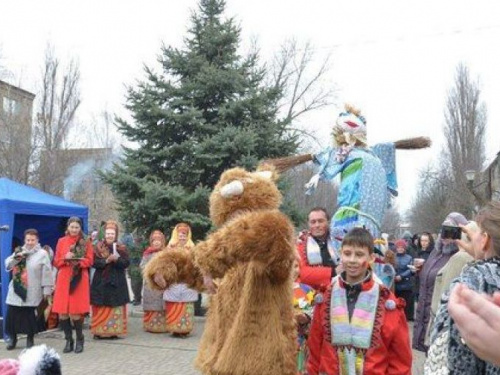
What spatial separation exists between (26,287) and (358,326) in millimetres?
6317

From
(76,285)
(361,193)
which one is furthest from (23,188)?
(361,193)

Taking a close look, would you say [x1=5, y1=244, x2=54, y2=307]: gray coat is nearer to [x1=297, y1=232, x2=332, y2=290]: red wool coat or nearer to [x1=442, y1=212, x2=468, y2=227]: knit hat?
[x1=297, y1=232, x2=332, y2=290]: red wool coat

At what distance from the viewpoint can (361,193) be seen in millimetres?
4504

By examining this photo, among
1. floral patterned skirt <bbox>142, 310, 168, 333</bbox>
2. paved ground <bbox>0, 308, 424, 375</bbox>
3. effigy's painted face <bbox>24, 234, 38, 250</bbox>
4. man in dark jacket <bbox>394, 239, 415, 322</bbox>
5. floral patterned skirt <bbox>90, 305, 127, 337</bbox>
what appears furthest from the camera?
man in dark jacket <bbox>394, 239, 415, 322</bbox>

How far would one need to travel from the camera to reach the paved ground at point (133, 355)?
7.29 meters

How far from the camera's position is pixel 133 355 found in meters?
8.17

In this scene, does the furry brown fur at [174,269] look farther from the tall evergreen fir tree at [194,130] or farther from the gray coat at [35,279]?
the tall evergreen fir tree at [194,130]

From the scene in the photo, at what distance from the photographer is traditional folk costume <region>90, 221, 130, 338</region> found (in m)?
9.06

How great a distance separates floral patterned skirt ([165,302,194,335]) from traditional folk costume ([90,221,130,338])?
2.49 feet

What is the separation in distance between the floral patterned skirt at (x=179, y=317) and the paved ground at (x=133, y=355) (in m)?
0.16

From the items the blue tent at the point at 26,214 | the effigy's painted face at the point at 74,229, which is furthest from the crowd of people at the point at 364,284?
the blue tent at the point at 26,214

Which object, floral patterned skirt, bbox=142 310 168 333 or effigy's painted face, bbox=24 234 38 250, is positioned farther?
floral patterned skirt, bbox=142 310 168 333

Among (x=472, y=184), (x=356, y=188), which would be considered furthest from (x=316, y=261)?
(x=472, y=184)

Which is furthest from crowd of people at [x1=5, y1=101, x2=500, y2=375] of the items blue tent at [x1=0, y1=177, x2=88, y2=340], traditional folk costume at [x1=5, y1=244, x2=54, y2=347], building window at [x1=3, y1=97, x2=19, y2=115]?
building window at [x1=3, y1=97, x2=19, y2=115]
